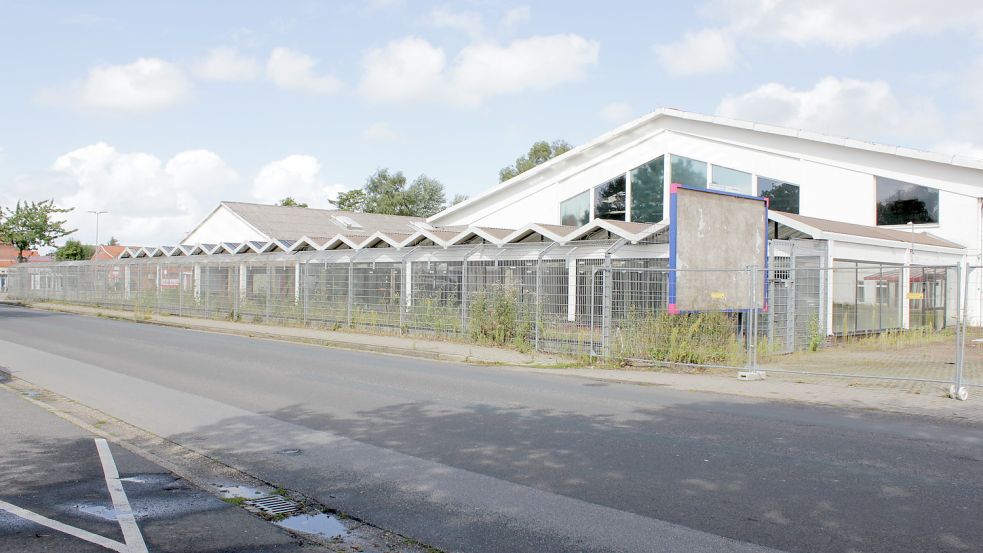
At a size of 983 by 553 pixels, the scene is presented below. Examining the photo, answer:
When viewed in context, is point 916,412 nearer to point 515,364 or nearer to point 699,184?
point 515,364

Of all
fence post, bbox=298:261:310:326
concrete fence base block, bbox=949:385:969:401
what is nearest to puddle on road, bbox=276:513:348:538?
concrete fence base block, bbox=949:385:969:401

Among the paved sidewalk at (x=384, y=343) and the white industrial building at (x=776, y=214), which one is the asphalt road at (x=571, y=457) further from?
the white industrial building at (x=776, y=214)

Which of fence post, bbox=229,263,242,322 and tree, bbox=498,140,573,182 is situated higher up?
tree, bbox=498,140,573,182

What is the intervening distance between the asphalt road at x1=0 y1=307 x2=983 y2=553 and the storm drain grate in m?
0.30

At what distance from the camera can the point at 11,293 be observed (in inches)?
2060

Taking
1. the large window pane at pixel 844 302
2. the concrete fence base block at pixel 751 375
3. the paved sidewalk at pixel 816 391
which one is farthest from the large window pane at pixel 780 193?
the concrete fence base block at pixel 751 375

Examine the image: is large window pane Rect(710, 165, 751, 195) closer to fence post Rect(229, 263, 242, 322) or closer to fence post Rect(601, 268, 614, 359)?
fence post Rect(601, 268, 614, 359)

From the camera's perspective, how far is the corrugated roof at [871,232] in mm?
22297

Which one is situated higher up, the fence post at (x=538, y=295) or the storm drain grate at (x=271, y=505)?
the fence post at (x=538, y=295)

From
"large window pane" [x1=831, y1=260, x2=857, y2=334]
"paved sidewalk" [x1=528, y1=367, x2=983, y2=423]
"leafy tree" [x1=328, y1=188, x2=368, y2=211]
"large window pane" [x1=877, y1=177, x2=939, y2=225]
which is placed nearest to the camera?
"paved sidewalk" [x1=528, y1=367, x2=983, y2=423]

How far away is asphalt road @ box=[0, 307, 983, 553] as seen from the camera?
555 cm

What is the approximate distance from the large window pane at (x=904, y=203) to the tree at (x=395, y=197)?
57.6 meters

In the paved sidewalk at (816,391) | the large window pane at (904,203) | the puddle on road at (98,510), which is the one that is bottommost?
the puddle on road at (98,510)

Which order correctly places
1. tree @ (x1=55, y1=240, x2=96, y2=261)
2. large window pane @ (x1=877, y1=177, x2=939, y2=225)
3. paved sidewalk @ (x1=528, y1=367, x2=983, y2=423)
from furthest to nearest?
tree @ (x1=55, y1=240, x2=96, y2=261), large window pane @ (x1=877, y1=177, x2=939, y2=225), paved sidewalk @ (x1=528, y1=367, x2=983, y2=423)
